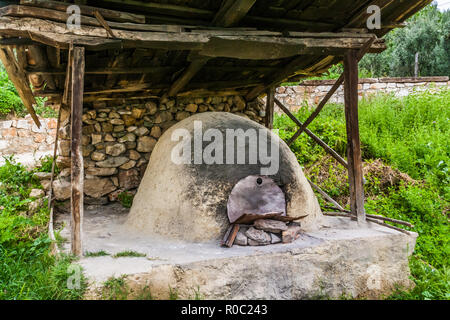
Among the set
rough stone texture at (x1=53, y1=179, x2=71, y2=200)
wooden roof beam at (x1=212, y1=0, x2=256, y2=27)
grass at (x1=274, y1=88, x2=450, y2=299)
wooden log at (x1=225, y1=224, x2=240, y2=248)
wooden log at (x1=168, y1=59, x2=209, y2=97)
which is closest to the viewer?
wooden roof beam at (x1=212, y1=0, x2=256, y2=27)

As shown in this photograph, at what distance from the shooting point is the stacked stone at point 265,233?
10.2ft

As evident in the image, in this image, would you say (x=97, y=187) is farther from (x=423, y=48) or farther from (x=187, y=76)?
(x=423, y=48)

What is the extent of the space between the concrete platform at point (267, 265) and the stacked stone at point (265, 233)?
0.10m

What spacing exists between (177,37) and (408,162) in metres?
4.73

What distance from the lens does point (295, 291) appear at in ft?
9.55

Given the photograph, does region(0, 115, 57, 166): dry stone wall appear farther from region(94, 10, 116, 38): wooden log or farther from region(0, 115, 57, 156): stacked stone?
region(94, 10, 116, 38): wooden log

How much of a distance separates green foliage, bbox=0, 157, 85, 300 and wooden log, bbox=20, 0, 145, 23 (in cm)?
201

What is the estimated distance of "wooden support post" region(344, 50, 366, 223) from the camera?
148 inches

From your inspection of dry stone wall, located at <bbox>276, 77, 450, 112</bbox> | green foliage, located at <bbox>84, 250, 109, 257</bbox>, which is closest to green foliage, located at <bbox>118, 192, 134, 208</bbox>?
green foliage, located at <bbox>84, 250, 109, 257</bbox>

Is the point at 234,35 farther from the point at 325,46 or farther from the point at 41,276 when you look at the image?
the point at 41,276

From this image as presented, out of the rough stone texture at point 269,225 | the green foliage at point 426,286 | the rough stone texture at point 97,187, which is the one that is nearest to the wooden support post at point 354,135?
the green foliage at point 426,286

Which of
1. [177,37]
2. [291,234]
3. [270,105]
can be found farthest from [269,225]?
[270,105]

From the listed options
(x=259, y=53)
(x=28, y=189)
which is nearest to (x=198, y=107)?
(x=259, y=53)
